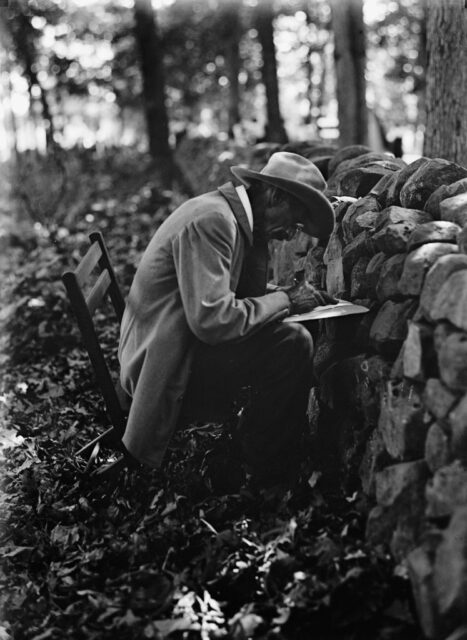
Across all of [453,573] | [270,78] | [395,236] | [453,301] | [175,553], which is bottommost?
[175,553]

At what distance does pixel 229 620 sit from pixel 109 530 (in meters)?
0.90

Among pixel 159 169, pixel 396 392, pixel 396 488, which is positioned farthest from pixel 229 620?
pixel 159 169

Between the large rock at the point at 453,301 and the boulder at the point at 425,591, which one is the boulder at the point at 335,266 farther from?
the boulder at the point at 425,591

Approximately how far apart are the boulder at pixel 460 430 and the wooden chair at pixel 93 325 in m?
1.73

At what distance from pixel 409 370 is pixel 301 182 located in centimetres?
101

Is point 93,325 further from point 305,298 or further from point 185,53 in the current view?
point 185,53

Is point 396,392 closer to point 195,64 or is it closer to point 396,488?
point 396,488

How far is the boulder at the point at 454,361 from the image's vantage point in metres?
2.98

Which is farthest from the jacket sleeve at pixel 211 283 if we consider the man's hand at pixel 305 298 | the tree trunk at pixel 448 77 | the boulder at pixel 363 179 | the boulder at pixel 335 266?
the tree trunk at pixel 448 77

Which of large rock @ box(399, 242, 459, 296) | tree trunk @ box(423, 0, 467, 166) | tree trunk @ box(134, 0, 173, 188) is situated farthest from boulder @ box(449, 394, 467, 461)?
tree trunk @ box(134, 0, 173, 188)

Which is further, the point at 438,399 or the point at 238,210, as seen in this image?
the point at 238,210

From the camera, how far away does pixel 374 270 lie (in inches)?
157

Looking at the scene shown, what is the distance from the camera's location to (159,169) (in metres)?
14.6

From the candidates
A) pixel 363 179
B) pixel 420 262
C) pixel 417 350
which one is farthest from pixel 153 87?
pixel 417 350
